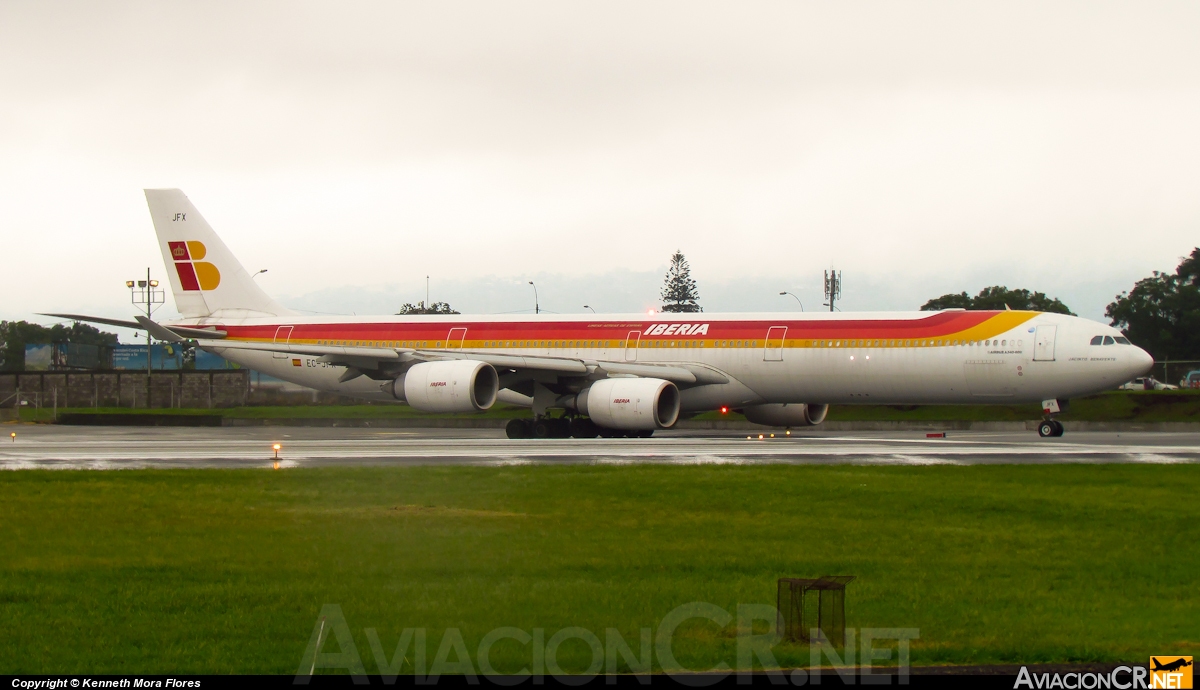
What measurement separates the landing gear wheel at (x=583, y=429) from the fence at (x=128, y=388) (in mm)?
30452

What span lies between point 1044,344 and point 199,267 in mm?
28221

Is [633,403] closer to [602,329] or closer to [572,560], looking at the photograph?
[602,329]

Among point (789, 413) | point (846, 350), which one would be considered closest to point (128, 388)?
point (789, 413)

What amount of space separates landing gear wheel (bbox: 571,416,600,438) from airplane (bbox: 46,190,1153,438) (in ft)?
0.14

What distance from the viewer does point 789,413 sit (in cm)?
3562

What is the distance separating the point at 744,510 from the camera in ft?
46.4

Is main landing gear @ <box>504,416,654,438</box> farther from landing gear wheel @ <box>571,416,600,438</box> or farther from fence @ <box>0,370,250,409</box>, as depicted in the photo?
fence @ <box>0,370,250,409</box>

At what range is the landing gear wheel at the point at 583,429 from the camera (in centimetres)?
3434

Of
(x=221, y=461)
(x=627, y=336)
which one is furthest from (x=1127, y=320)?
(x=221, y=461)

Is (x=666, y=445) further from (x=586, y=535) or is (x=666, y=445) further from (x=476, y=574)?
(x=476, y=574)

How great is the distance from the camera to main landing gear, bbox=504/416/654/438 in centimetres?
3378

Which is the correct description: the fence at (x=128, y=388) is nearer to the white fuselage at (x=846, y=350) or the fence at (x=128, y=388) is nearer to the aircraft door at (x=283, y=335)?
the aircraft door at (x=283, y=335)

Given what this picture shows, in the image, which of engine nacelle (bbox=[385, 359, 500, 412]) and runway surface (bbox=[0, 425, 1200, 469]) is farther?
engine nacelle (bbox=[385, 359, 500, 412])

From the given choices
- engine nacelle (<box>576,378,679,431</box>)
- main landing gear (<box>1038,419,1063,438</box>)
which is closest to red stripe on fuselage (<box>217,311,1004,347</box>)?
engine nacelle (<box>576,378,679,431</box>)
